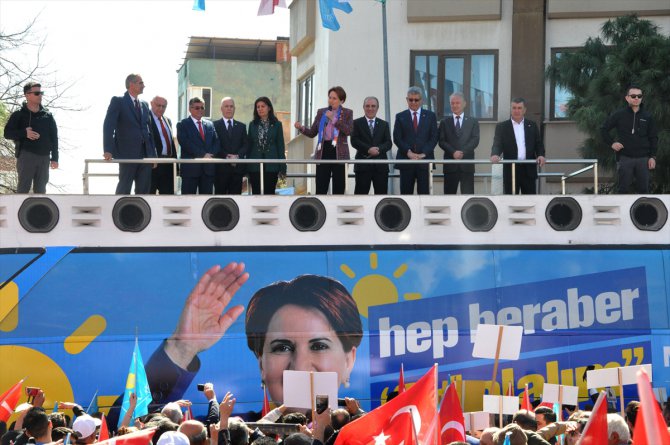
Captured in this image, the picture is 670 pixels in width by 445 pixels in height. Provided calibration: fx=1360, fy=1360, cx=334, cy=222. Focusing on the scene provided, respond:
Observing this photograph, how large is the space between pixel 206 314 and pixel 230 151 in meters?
2.23

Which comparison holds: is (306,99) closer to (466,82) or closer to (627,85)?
(466,82)

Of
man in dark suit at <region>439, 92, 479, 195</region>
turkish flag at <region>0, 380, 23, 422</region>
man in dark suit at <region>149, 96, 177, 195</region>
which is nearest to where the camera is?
turkish flag at <region>0, 380, 23, 422</region>

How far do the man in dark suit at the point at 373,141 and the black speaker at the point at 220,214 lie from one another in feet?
5.52

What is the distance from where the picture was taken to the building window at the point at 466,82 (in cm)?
2392

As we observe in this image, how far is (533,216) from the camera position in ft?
53.1

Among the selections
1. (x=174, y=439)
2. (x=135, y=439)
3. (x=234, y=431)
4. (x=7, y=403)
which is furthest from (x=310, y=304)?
(x=174, y=439)

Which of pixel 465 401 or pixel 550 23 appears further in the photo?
pixel 550 23

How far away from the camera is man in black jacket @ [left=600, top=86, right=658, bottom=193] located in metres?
16.2

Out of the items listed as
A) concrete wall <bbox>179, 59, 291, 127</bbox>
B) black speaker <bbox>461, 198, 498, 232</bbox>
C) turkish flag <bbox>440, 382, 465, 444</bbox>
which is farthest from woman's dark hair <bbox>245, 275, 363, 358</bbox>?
concrete wall <bbox>179, 59, 291, 127</bbox>

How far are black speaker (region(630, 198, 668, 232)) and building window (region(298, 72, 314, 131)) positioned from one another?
425 inches

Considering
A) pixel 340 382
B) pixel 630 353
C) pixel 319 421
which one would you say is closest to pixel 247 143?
pixel 340 382

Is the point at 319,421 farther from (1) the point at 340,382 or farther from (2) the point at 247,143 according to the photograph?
(2) the point at 247,143

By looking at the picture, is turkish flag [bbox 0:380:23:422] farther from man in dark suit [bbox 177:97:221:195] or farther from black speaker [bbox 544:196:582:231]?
black speaker [bbox 544:196:582:231]

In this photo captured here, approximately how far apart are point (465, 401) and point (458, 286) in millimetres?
1333
